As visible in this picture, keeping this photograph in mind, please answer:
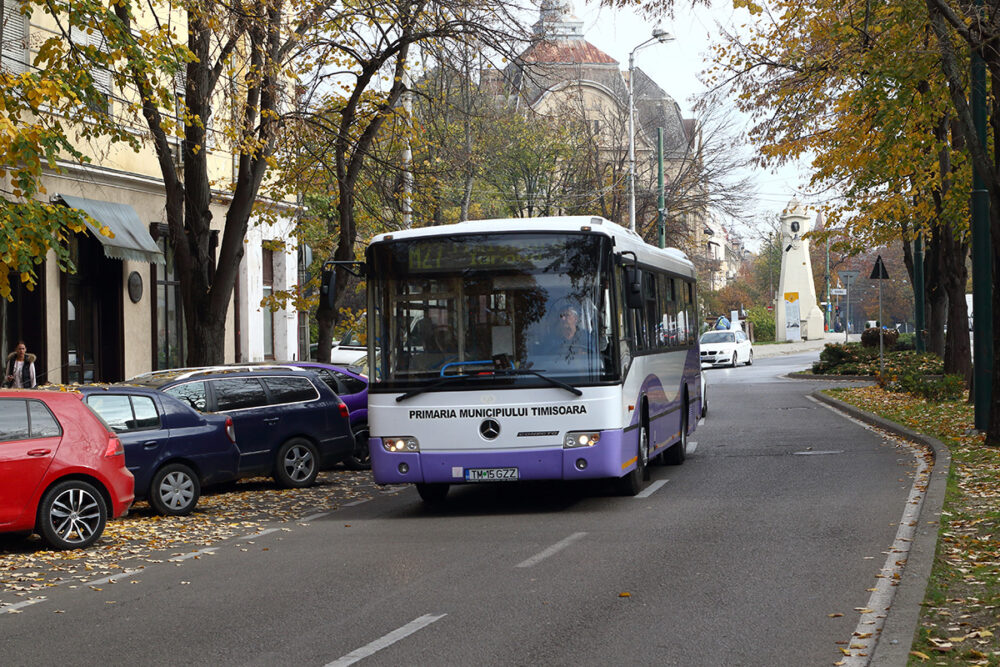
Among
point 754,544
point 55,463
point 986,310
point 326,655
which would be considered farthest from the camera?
point 986,310

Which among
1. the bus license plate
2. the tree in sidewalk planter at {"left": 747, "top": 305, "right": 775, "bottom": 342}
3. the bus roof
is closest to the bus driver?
the bus roof

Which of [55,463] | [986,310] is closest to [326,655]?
[55,463]

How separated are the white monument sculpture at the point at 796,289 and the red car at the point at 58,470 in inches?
2664

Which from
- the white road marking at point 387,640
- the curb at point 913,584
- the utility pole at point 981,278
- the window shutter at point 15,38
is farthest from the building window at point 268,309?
the white road marking at point 387,640

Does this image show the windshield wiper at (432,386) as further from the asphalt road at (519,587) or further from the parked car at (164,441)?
the parked car at (164,441)

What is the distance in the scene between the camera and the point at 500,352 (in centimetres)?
1295

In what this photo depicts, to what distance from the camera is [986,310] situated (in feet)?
60.5

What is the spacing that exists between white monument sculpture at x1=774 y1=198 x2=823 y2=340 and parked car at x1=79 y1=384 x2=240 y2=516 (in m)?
64.8

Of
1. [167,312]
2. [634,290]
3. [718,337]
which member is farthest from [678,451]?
[718,337]

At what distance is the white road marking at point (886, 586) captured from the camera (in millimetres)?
6902

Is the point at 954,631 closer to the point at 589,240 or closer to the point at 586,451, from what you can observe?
the point at 586,451

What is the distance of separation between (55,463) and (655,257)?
8036 mm

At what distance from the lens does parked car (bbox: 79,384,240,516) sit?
14.1 metres

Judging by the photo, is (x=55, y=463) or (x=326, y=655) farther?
(x=55, y=463)
